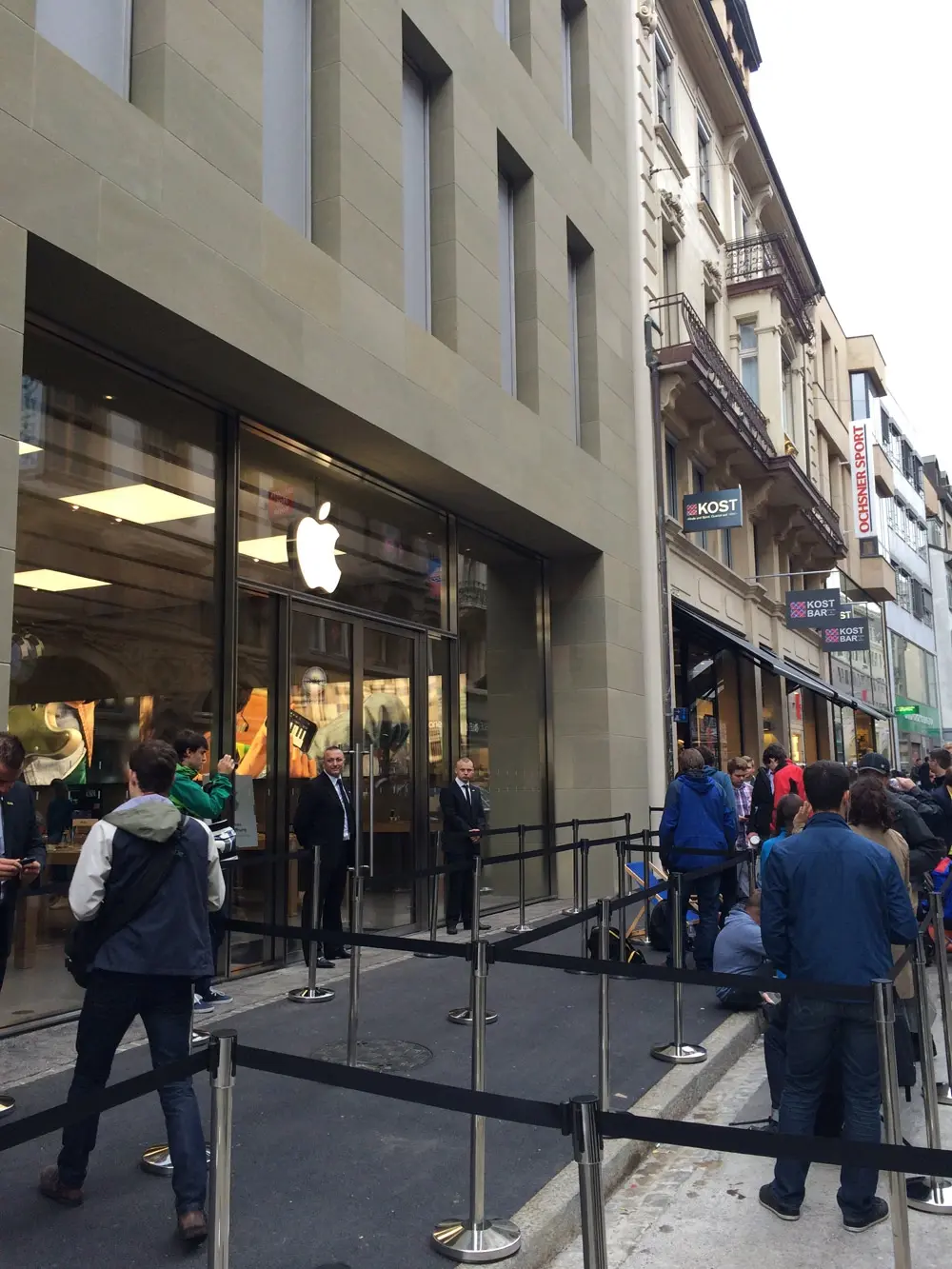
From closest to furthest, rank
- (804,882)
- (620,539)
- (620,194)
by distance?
(804,882) → (620,539) → (620,194)

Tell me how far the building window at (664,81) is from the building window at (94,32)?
15.4 m

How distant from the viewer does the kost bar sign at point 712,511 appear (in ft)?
63.2

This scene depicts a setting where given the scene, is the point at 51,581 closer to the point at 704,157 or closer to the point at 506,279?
the point at 506,279

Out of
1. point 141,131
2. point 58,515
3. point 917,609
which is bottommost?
point 58,515

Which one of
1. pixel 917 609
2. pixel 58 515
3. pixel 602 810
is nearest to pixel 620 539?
pixel 602 810

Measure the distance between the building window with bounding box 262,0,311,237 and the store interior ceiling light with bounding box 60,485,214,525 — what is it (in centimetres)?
271

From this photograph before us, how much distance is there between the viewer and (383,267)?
10.3 metres

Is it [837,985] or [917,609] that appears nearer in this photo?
[837,985]

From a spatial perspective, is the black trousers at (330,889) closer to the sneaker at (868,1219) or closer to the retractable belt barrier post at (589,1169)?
the sneaker at (868,1219)

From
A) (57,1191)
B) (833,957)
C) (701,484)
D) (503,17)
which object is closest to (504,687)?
(503,17)

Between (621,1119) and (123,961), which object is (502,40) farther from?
(621,1119)

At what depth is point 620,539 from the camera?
15742 millimetres

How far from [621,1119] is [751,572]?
2290cm

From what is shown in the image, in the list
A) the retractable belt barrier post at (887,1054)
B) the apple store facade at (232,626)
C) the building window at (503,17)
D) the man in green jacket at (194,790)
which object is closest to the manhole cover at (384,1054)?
the man in green jacket at (194,790)
